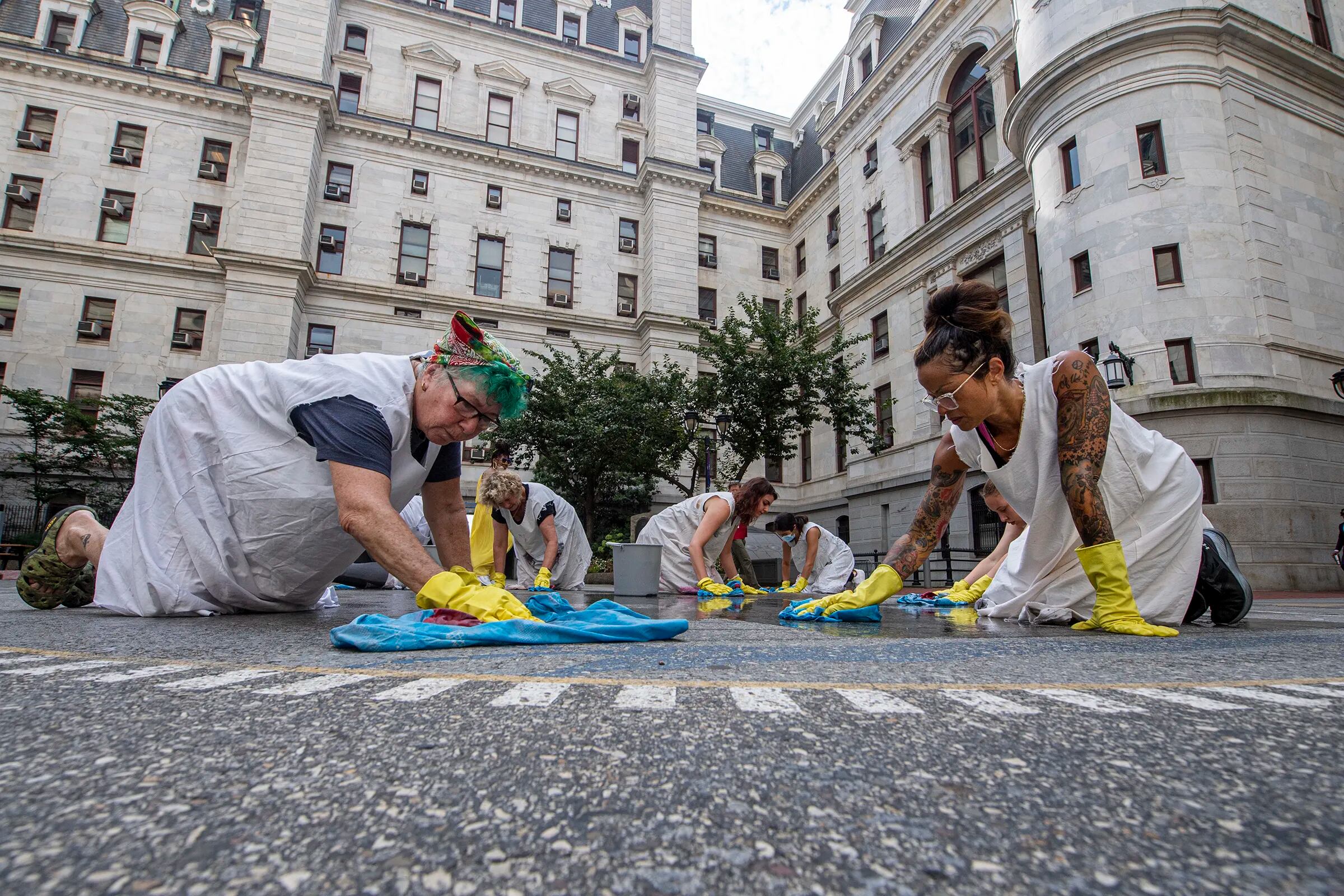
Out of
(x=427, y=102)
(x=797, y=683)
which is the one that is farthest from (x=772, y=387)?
(x=427, y=102)

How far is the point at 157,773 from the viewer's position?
102cm

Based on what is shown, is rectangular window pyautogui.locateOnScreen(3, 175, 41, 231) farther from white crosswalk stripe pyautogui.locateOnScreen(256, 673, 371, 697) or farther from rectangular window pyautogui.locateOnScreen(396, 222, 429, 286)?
white crosswalk stripe pyautogui.locateOnScreen(256, 673, 371, 697)

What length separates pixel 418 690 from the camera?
165 centimetres

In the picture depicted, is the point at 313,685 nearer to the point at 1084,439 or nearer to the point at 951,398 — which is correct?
the point at 951,398

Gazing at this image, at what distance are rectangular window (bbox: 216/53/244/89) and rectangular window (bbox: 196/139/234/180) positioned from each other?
257 cm

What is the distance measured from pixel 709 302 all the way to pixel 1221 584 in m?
29.4

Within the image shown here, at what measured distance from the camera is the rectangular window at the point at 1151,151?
14.3 metres

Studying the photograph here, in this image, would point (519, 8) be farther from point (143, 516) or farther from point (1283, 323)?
point (143, 516)

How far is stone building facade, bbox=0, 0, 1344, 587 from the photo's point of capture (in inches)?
545

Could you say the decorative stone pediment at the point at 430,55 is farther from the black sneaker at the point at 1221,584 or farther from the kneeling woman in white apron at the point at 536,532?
the black sneaker at the point at 1221,584

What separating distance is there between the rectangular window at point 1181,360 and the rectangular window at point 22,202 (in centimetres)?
3454

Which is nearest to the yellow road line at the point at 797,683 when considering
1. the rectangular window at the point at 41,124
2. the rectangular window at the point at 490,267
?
the rectangular window at the point at 490,267

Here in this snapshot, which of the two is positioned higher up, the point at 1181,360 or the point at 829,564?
the point at 1181,360

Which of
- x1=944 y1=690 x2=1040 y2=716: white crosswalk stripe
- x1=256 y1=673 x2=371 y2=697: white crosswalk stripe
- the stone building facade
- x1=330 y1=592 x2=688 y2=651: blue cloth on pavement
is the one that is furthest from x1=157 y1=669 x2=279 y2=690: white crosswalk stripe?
the stone building facade
